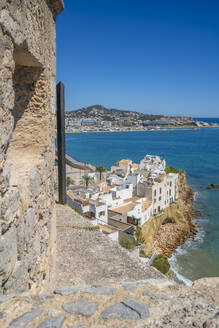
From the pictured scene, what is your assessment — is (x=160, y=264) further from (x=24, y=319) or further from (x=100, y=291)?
(x=24, y=319)

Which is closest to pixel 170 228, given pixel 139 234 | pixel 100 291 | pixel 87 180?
pixel 139 234

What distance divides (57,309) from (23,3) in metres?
2.19

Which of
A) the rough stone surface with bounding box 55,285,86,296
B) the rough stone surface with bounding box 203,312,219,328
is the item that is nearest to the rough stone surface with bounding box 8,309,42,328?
the rough stone surface with bounding box 55,285,86,296

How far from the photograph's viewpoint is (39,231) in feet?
9.18

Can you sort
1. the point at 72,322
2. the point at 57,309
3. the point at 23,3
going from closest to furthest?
the point at 72,322 → the point at 57,309 → the point at 23,3

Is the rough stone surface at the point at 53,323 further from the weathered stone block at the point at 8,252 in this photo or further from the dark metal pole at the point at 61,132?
the dark metal pole at the point at 61,132

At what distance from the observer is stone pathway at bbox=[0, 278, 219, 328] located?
160 cm

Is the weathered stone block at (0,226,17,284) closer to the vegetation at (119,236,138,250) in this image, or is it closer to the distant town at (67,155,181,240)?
the vegetation at (119,236,138,250)

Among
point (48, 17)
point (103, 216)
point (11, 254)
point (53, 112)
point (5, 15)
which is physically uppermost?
point (48, 17)

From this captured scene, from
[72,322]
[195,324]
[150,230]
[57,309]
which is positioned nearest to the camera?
[195,324]

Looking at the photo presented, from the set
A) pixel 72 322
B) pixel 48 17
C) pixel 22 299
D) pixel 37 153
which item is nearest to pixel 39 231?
pixel 37 153

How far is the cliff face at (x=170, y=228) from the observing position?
72.1 ft

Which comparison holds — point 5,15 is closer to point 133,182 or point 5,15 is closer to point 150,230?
point 150,230

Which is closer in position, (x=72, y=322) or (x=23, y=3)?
(x=72, y=322)
